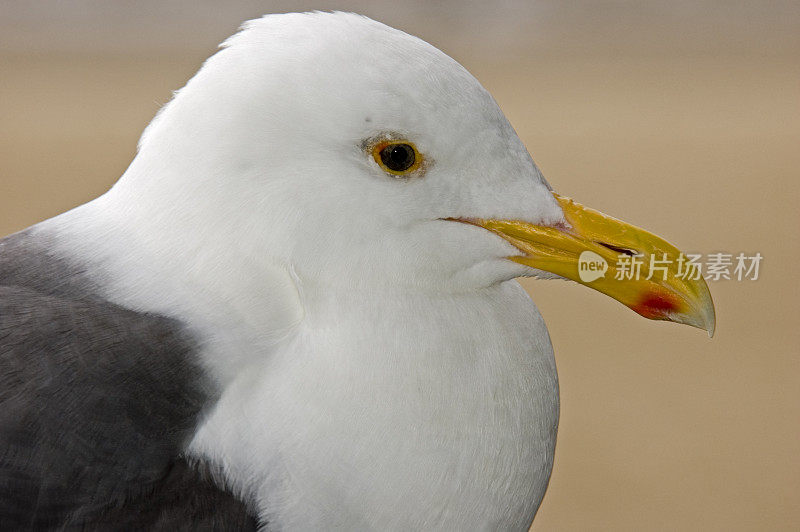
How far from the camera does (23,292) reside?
873 millimetres

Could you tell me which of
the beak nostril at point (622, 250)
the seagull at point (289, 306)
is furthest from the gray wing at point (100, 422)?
the beak nostril at point (622, 250)

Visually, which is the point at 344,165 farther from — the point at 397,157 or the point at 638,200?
the point at 638,200

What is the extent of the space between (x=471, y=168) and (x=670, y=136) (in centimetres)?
241

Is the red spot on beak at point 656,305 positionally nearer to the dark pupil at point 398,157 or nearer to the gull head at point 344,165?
the gull head at point 344,165

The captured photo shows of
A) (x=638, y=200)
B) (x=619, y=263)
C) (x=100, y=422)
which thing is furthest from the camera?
(x=638, y=200)

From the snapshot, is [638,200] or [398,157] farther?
[638,200]

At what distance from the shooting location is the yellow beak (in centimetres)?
90

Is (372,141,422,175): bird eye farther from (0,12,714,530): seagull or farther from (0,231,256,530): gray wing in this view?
(0,231,256,530): gray wing

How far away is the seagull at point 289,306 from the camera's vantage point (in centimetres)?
81

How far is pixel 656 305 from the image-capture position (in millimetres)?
913

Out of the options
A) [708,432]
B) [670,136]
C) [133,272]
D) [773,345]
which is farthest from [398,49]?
[670,136]

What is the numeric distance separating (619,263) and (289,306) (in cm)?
29

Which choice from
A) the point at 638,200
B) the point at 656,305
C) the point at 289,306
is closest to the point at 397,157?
the point at 289,306

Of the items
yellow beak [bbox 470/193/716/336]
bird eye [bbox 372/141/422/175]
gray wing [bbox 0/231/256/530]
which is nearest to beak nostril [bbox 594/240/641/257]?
yellow beak [bbox 470/193/716/336]
